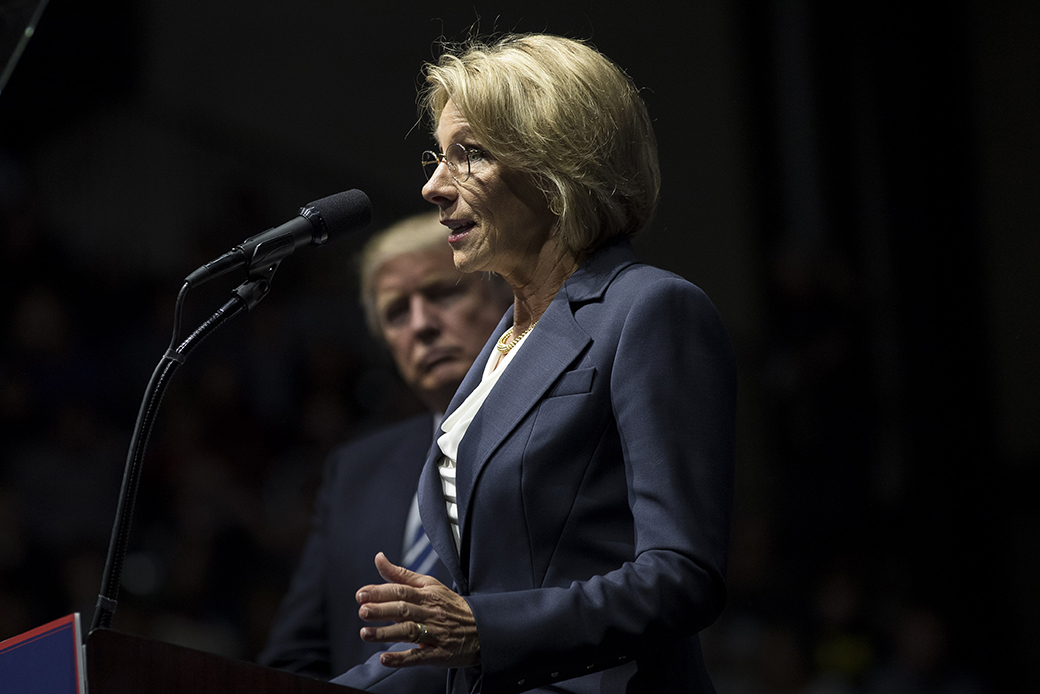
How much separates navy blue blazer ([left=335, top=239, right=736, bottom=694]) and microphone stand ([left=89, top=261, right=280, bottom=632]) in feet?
0.98

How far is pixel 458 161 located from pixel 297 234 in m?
0.23

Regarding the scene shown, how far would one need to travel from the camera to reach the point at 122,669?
906 mm

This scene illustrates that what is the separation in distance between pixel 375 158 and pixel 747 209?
3.64ft

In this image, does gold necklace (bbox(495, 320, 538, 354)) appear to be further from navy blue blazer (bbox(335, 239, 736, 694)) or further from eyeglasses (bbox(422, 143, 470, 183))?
eyeglasses (bbox(422, 143, 470, 183))

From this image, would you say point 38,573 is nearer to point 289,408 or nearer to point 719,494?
point 289,408

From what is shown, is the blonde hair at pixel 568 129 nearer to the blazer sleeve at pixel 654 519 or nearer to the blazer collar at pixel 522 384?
the blazer collar at pixel 522 384

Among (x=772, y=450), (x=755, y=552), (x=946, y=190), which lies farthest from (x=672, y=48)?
(x=755, y=552)

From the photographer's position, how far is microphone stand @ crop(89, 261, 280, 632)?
113 cm

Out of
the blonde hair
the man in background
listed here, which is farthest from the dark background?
the blonde hair

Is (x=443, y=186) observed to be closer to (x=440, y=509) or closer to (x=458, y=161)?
(x=458, y=161)

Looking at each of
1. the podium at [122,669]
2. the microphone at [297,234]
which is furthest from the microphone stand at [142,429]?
the podium at [122,669]

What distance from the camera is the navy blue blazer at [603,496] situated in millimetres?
1013

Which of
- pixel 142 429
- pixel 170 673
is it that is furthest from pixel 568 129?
pixel 170 673

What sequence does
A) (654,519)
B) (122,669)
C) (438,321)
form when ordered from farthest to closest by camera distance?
1. (438,321)
2. (654,519)
3. (122,669)
